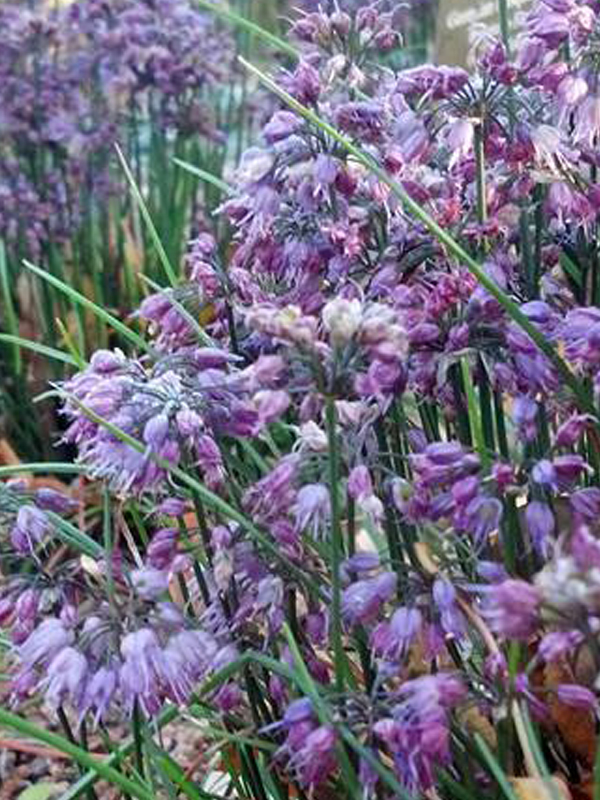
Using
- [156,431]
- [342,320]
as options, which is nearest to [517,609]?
[342,320]

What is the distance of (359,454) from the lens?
42.2 inches

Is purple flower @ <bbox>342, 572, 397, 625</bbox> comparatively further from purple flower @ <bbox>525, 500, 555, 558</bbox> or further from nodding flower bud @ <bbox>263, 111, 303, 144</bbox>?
nodding flower bud @ <bbox>263, 111, 303, 144</bbox>

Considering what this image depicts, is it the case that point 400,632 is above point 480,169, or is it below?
below

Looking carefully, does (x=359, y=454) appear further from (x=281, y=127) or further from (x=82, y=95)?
(x=82, y=95)

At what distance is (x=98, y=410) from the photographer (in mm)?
1058

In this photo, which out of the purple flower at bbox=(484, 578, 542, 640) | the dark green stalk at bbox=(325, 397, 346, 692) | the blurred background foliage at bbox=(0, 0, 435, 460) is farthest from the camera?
the blurred background foliage at bbox=(0, 0, 435, 460)

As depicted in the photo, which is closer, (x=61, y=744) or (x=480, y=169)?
(x=61, y=744)

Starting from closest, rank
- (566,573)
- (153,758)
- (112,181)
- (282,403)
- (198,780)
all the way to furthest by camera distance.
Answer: (566,573) < (282,403) < (153,758) < (198,780) < (112,181)

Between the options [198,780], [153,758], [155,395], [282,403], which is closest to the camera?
[282,403]

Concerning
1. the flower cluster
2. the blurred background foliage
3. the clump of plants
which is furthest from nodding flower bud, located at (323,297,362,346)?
the flower cluster

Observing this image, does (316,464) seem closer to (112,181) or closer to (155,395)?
(155,395)

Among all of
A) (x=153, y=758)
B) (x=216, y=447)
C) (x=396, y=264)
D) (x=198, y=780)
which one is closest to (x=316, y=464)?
(x=216, y=447)

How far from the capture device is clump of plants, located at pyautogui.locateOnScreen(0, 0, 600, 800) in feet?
3.26

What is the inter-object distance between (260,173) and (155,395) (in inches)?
7.4
